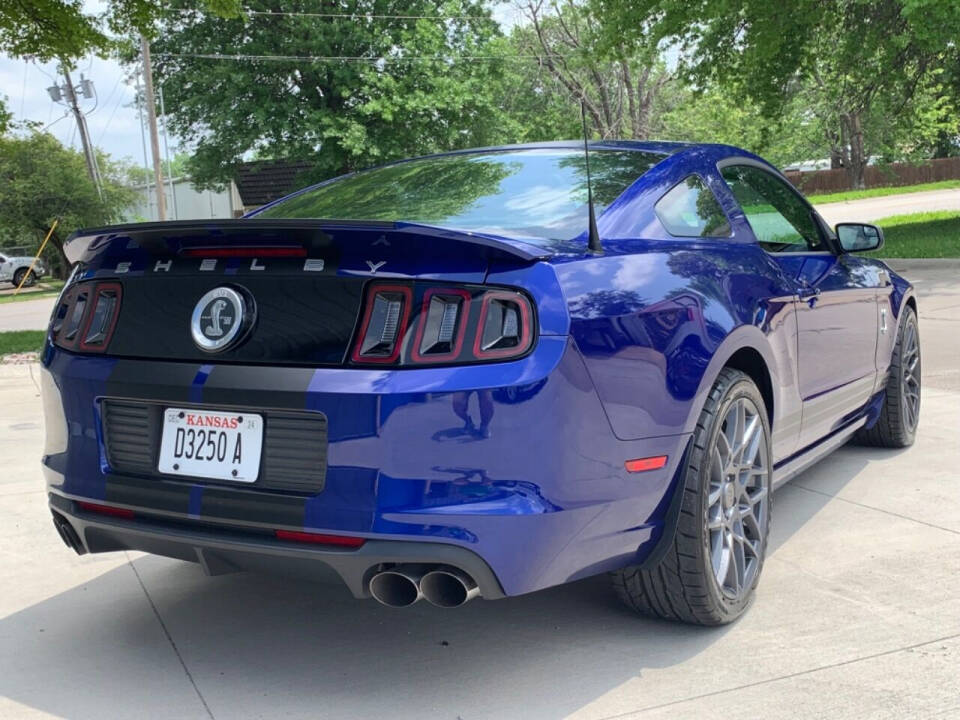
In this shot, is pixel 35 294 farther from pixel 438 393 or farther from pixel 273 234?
pixel 438 393

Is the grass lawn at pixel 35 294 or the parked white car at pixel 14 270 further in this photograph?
the parked white car at pixel 14 270

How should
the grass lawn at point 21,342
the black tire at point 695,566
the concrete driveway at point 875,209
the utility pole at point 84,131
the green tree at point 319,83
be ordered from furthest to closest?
the utility pole at point 84,131, the green tree at point 319,83, the concrete driveway at point 875,209, the grass lawn at point 21,342, the black tire at point 695,566

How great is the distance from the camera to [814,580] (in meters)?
3.72

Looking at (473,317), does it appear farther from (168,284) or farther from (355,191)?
(355,191)

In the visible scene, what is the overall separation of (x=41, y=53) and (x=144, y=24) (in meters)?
1.69

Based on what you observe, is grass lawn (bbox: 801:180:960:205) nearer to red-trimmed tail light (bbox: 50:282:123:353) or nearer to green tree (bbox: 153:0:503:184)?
green tree (bbox: 153:0:503:184)

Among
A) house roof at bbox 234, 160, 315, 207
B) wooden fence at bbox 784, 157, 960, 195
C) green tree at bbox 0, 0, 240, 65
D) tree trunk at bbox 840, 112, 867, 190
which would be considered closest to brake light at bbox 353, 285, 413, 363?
green tree at bbox 0, 0, 240, 65

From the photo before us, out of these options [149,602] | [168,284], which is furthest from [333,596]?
[168,284]

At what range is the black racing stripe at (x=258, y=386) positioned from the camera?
105 inches

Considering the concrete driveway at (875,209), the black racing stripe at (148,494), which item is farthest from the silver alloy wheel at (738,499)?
the concrete driveway at (875,209)

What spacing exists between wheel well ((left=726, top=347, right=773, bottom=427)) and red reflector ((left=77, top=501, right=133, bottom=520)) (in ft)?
6.20

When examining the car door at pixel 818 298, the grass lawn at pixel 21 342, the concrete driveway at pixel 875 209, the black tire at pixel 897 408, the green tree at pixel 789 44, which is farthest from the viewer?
the concrete driveway at pixel 875 209

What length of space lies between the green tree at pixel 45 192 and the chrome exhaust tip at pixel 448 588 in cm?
4026

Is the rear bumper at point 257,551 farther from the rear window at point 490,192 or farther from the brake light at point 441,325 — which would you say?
the rear window at point 490,192
